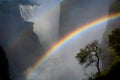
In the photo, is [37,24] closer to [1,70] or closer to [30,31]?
[30,31]

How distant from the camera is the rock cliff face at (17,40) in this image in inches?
4779

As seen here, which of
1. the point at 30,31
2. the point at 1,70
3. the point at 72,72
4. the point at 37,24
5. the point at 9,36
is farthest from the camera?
the point at 37,24

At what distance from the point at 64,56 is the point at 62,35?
10.0 meters

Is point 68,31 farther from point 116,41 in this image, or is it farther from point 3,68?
point 116,41

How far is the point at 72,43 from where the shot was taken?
15400 centimetres

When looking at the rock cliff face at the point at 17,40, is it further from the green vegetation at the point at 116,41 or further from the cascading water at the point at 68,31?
the green vegetation at the point at 116,41

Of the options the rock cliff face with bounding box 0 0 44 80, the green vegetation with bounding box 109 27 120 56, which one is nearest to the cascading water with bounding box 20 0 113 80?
the rock cliff face with bounding box 0 0 44 80

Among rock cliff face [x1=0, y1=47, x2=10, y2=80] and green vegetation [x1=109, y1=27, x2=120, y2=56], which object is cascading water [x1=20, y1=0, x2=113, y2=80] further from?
green vegetation [x1=109, y1=27, x2=120, y2=56]

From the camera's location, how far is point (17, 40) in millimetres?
130375

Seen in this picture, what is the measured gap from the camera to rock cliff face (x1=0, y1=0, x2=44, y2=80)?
121381mm

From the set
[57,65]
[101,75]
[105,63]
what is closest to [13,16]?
[57,65]

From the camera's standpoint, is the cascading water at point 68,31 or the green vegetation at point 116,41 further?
the cascading water at point 68,31

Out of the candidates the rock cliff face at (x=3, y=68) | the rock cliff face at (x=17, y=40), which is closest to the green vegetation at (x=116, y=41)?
the rock cliff face at (x=3, y=68)

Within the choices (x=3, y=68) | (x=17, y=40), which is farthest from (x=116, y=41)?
(x=17, y=40)
